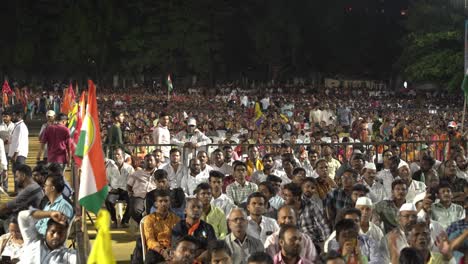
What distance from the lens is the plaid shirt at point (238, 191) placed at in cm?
1210

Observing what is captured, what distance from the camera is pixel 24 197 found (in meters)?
10.2

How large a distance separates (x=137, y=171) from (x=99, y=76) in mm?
60258

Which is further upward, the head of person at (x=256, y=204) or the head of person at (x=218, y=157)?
the head of person at (x=218, y=157)

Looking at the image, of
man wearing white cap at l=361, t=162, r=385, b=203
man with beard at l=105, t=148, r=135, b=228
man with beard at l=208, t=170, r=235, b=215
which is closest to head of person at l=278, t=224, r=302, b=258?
man with beard at l=208, t=170, r=235, b=215

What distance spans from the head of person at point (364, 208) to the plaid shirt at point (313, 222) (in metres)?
0.72

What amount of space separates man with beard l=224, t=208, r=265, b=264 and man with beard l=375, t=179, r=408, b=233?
2.06 m

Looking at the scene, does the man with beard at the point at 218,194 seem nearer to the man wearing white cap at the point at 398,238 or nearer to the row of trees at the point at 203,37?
the man wearing white cap at the point at 398,238

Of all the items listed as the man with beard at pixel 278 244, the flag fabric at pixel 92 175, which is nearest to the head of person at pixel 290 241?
A: the man with beard at pixel 278 244

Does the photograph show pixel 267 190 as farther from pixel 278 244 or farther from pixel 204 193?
pixel 278 244

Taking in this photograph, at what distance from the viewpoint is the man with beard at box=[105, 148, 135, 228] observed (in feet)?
46.4

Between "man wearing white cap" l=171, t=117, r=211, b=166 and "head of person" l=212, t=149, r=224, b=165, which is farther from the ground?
"man wearing white cap" l=171, t=117, r=211, b=166

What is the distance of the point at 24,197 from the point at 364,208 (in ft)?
11.1

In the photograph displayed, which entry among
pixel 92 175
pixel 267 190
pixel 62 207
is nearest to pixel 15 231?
pixel 62 207

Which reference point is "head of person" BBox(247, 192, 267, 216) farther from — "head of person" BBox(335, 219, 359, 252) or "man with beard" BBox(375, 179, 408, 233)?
"man with beard" BBox(375, 179, 408, 233)
